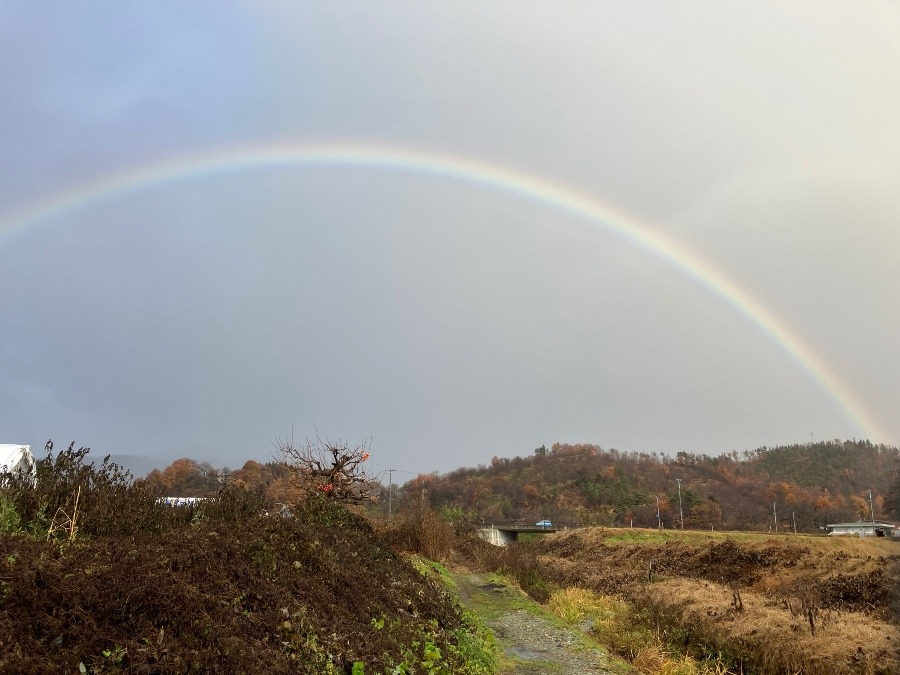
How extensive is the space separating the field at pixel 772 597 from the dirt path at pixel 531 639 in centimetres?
401

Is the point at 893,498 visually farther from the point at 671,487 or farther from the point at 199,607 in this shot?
the point at 671,487

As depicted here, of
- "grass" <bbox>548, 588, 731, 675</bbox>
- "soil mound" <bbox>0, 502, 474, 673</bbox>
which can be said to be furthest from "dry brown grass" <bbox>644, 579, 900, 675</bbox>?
"soil mound" <bbox>0, 502, 474, 673</bbox>

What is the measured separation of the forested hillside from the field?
1818 inches

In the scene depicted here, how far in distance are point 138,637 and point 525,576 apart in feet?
74.7

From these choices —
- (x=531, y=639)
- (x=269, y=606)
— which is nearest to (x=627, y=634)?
(x=531, y=639)

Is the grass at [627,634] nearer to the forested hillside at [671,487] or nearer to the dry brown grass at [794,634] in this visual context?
the dry brown grass at [794,634]

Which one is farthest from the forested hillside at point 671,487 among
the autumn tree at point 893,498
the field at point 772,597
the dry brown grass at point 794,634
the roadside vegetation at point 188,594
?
the autumn tree at point 893,498

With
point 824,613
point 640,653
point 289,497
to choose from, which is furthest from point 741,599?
point 289,497

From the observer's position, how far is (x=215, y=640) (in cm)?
530

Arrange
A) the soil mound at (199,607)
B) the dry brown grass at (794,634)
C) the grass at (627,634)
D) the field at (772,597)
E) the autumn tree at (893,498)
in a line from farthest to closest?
the field at (772,597) → the dry brown grass at (794,634) → the grass at (627,634) → the soil mound at (199,607) → the autumn tree at (893,498)

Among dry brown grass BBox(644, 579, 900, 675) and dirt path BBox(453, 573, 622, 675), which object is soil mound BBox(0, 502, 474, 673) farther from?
dry brown grass BBox(644, 579, 900, 675)

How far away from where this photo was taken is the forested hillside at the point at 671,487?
9331 centimetres

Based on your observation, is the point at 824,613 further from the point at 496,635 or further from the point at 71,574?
the point at 71,574

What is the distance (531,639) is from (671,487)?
118189 mm
